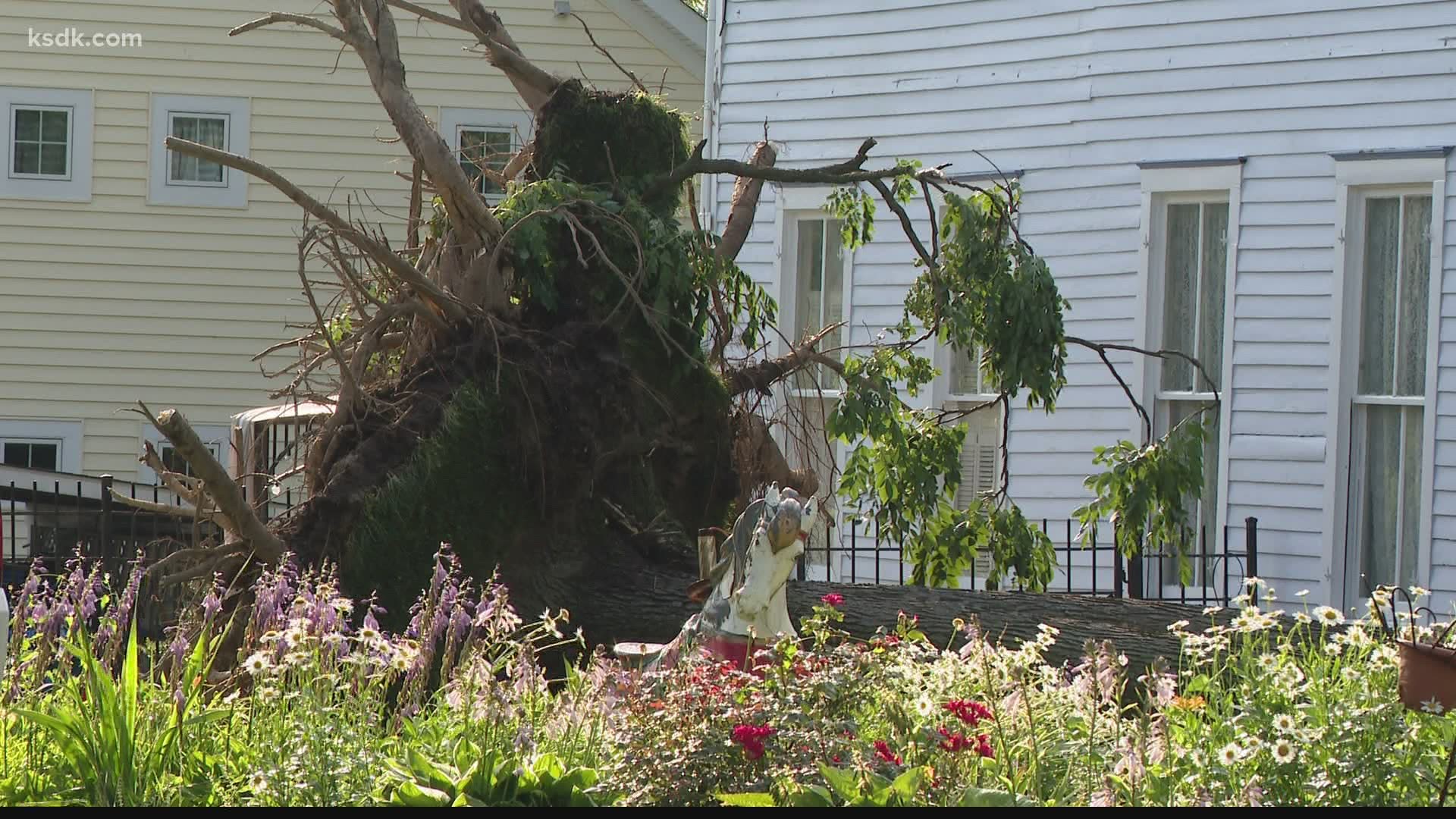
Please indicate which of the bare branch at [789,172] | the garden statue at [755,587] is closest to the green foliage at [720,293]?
the bare branch at [789,172]

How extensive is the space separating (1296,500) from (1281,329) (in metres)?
1.06

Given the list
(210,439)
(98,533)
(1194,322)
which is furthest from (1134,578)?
(210,439)

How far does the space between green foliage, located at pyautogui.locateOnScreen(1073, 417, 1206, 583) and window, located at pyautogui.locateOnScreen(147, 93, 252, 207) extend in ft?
35.3

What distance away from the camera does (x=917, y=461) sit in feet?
29.7

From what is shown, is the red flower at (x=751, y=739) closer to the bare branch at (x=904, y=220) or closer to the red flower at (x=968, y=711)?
the red flower at (x=968, y=711)

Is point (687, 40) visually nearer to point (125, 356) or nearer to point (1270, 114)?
point (125, 356)

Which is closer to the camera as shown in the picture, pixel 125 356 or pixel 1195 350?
pixel 1195 350

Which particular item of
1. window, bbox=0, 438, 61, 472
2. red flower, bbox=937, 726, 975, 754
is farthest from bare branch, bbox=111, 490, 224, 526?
window, bbox=0, 438, 61, 472

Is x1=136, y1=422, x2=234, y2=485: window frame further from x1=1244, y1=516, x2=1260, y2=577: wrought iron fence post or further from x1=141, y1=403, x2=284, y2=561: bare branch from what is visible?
x1=1244, y1=516, x2=1260, y2=577: wrought iron fence post

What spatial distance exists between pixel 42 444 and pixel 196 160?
307 centimetres

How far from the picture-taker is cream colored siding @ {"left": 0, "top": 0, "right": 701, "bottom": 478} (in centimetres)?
1692

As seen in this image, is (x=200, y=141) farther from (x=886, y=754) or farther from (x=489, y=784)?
(x=886, y=754)
